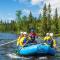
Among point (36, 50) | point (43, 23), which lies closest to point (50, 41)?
point (36, 50)

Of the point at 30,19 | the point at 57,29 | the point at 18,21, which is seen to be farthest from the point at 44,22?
the point at 18,21

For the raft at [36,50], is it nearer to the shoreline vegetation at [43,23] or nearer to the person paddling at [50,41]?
the person paddling at [50,41]

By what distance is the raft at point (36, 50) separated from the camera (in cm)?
3117

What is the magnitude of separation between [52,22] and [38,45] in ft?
350

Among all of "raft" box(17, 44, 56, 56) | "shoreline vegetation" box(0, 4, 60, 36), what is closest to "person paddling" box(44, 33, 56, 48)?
"raft" box(17, 44, 56, 56)

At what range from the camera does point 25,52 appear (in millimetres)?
31859

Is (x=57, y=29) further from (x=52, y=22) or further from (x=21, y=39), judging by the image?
(x=21, y=39)

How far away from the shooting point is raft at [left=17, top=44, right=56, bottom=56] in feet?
102

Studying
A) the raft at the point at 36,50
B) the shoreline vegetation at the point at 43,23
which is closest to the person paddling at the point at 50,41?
the raft at the point at 36,50

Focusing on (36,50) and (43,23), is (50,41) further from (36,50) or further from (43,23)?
(43,23)

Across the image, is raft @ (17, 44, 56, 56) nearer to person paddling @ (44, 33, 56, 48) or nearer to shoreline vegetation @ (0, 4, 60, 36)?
person paddling @ (44, 33, 56, 48)

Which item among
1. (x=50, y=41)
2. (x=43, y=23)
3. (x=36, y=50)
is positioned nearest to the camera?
(x=36, y=50)

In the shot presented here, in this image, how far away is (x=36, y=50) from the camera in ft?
102

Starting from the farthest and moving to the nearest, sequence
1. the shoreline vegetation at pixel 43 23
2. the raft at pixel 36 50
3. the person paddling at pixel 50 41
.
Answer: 1. the shoreline vegetation at pixel 43 23
2. the person paddling at pixel 50 41
3. the raft at pixel 36 50
